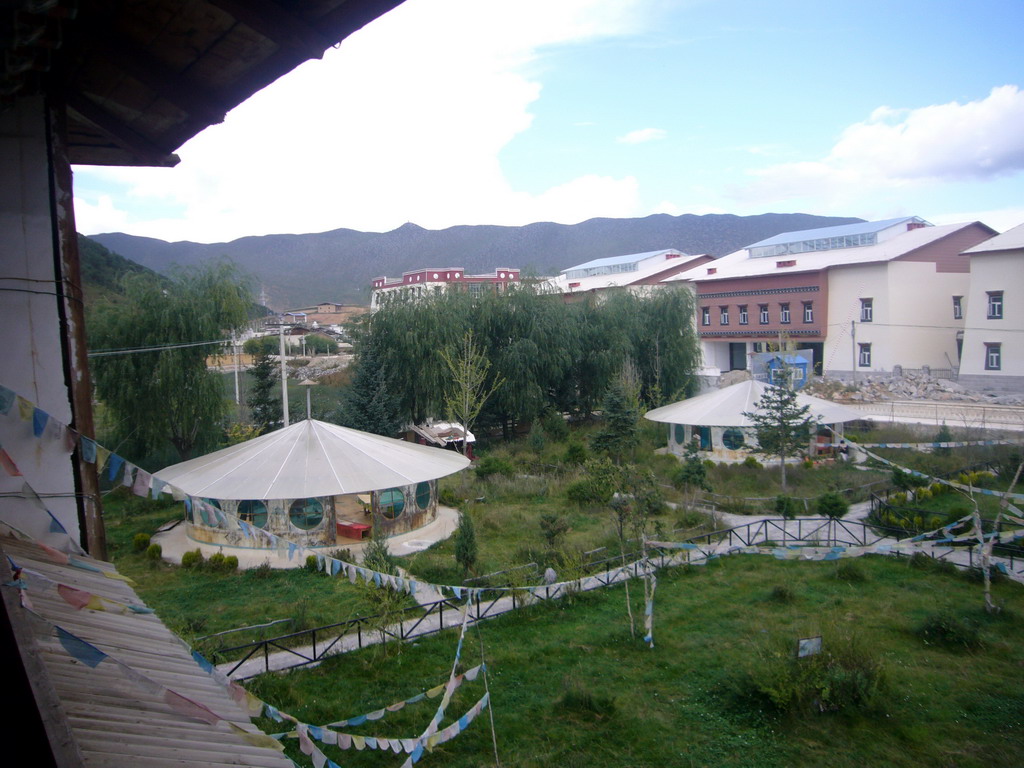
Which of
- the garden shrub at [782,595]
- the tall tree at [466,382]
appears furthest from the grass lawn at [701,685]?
the tall tree at [466,382]

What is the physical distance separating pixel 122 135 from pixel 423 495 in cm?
Result: 1261

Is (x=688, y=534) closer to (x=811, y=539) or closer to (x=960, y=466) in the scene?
(x=811, y=539)

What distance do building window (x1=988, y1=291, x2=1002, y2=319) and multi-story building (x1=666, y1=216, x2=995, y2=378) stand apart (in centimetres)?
453

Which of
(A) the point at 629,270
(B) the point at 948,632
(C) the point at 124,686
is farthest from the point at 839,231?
(C) the point at 124,686

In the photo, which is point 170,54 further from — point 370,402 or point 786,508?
point 370,402

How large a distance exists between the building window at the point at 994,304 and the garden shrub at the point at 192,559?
33.6m

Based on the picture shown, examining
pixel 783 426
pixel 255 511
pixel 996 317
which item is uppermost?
Result: pixel 996 317

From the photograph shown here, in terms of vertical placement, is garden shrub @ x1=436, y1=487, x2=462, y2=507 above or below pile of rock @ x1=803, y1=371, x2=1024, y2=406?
below

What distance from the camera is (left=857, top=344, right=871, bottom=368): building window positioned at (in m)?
35.5

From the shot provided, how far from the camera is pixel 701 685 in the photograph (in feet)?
27.0

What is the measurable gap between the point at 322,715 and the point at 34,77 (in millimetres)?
6906

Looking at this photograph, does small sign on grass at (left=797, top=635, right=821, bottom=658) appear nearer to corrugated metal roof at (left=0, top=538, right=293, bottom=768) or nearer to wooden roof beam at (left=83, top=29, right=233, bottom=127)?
corrugated metal roof at (left=0, top=538, right=293, bottom=768)

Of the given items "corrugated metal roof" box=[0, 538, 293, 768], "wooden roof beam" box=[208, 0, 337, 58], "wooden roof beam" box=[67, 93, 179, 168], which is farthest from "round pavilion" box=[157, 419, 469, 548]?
"wooden roof beam" box=[208, 0, 337, 58]

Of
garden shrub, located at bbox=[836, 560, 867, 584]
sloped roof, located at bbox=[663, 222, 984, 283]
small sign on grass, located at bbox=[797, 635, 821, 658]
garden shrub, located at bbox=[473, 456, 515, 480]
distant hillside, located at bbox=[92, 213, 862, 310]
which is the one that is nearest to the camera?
small sign on grass, located at bbox=[797, 635, 821, 658]
